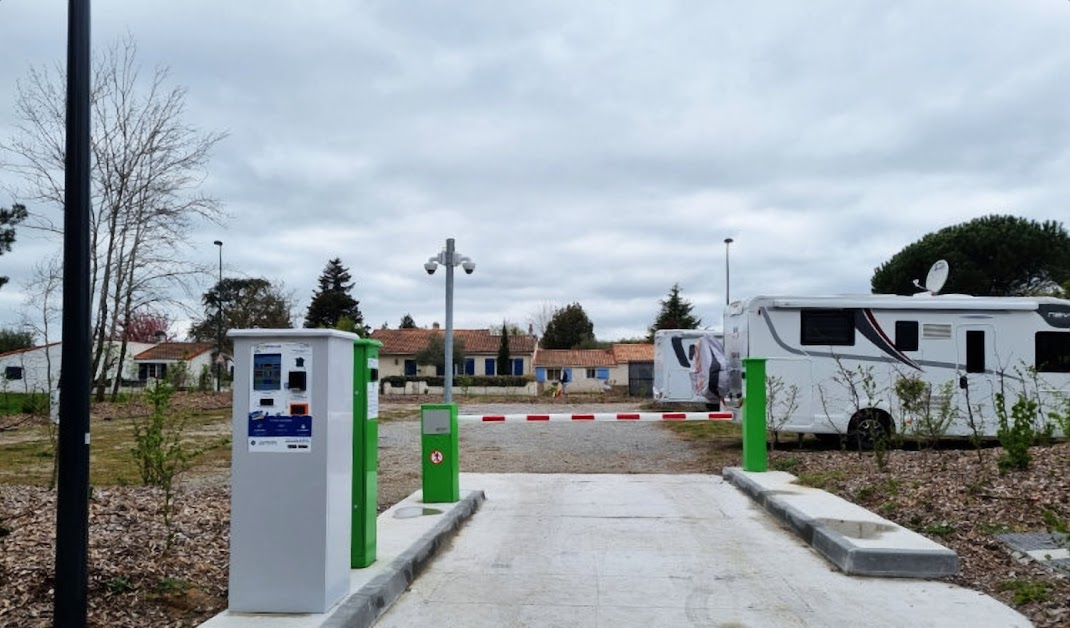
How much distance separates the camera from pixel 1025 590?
6.12 metres

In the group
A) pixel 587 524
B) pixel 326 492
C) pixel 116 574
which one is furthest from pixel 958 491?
pixel 116 574

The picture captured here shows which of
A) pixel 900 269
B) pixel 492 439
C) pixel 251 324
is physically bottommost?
pixel 492 439

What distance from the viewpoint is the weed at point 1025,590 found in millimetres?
5988

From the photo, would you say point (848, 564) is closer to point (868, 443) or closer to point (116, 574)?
point (116, 574)

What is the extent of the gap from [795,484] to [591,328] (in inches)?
3141

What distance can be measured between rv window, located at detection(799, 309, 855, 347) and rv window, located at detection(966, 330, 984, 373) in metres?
2.09

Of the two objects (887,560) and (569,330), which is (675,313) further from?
(887,560)

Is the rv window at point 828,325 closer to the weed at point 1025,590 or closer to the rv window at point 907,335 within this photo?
the rv window at point 907,335

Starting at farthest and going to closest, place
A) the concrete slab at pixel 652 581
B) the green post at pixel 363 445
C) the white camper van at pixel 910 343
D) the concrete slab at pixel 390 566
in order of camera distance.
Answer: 1. the white camper van at pixel 910 343
2. the green post at pixel 363 445
3. the concrete slab at pixel 652 581
4. the concrete slab at pixel 390 566

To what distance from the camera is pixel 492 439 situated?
20.9 meters

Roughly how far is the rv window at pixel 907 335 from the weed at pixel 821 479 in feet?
18.6

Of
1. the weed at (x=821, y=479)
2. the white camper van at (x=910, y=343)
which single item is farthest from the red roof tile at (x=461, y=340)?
the weed at (x=821, y=479)

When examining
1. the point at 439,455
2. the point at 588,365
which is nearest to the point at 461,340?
the point at 588,365

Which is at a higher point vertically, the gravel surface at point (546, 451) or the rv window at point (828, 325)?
the rv window at point (828, 325)
